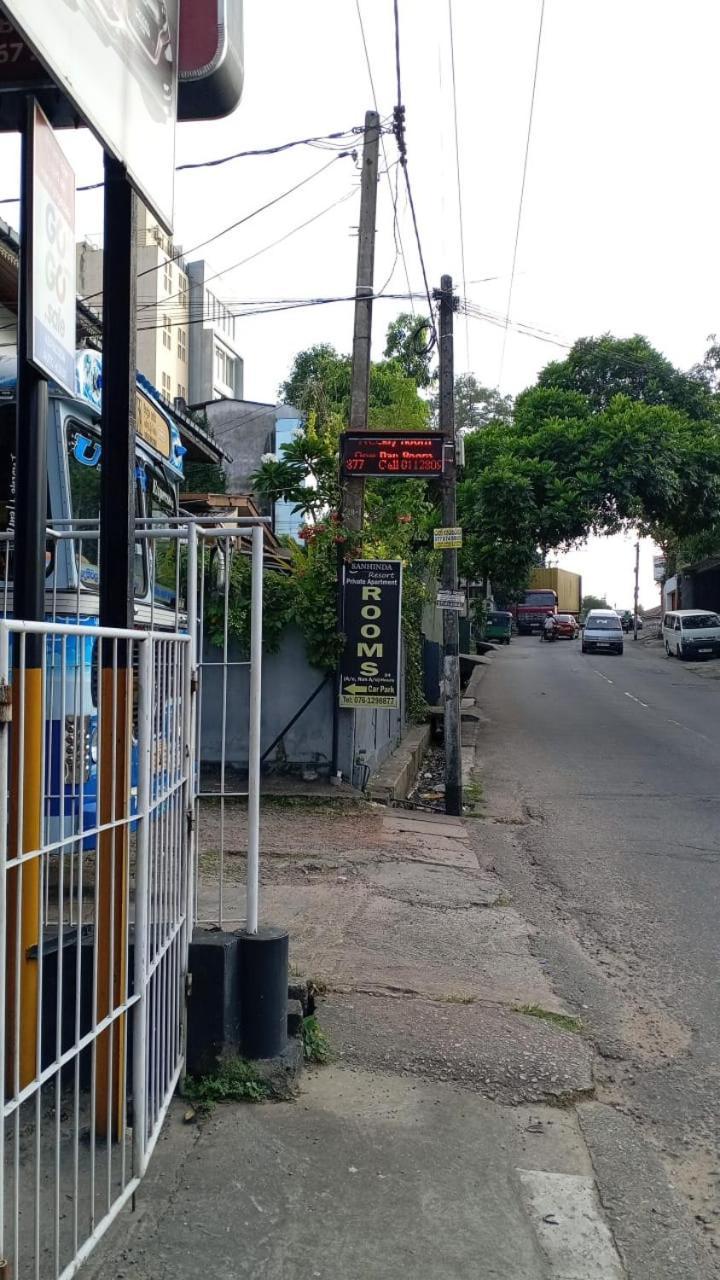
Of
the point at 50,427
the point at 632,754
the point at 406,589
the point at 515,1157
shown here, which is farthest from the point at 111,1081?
the point at 632,754

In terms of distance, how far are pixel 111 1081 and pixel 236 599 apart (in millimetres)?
7533

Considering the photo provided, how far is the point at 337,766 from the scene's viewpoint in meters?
11.1

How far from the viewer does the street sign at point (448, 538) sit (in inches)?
460

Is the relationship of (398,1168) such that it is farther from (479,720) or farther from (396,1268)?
(479,720)

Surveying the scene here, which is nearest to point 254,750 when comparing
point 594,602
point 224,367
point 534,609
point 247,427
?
point 247,427

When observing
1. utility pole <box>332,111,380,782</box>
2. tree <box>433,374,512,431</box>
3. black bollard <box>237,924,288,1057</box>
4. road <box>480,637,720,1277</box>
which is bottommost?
road <box>480,637,720,1277</box>

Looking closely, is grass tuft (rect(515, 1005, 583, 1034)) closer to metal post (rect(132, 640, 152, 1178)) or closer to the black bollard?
the black bollard

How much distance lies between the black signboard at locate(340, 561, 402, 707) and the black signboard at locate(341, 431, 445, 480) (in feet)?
4.09

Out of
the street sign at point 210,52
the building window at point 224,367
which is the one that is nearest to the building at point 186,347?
the building window at point 224,367

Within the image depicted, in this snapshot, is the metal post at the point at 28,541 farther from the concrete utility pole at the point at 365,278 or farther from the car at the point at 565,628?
the car at the point at 565,628

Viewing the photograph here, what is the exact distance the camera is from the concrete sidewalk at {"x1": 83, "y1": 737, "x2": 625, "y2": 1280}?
3.04 metres

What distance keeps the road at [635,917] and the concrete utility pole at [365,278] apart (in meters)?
4.97

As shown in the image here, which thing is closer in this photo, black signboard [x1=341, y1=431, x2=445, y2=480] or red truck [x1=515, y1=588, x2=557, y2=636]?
black signboard [x1=341, y1=431, x2=445, y2=480]

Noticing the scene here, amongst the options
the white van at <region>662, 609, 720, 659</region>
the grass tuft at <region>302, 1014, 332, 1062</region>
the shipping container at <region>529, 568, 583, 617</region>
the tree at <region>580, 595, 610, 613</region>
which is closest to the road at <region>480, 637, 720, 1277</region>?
the grass tuft at <region>302, 1014, 332, 1062</region>
